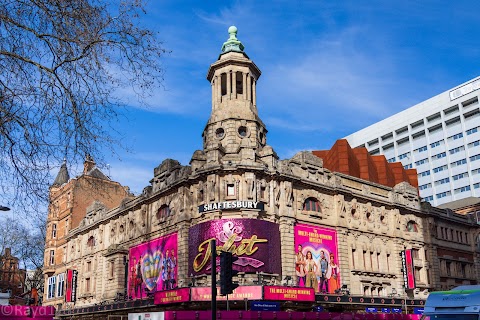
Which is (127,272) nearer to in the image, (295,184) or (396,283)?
(295,184)

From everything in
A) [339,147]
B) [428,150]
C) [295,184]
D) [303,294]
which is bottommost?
[303,294]

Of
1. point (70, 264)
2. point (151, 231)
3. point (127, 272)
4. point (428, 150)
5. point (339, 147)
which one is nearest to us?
point (151, 231)

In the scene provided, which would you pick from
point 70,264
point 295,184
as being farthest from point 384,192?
point 70,264

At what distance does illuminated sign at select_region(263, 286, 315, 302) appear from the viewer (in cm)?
3459

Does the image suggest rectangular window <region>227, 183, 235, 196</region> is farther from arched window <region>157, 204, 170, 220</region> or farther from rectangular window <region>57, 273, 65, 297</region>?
rectangular window <region>57, 273, 65, 297</region>

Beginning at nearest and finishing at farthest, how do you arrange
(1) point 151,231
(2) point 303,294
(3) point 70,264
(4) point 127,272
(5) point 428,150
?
(2) point 303,294, (1) point 151,231, (4) point 127,272, (3) point 70,264, (5) point 428,150

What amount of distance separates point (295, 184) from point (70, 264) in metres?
33.1

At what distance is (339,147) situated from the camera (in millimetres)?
53562

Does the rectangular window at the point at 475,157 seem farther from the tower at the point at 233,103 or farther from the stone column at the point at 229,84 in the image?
the stone column at the point at 229,84

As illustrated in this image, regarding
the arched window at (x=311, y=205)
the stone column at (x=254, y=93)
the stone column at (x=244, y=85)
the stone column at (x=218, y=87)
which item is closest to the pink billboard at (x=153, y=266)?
the arched window at (x=311, y=205)

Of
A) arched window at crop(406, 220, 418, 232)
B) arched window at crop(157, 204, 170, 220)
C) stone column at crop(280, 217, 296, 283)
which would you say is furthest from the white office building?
arched window at crop(157, 204, 170, 220)

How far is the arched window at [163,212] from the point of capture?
4311 cm

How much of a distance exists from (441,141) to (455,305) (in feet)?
320

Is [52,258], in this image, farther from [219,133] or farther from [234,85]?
[234,85]
